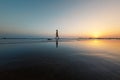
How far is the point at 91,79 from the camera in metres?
7.89

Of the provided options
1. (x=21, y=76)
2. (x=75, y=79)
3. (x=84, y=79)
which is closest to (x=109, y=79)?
(x=84, y=79)

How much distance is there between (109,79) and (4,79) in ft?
23.3

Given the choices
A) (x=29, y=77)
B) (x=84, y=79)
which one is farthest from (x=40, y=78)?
(x=84, y=79)

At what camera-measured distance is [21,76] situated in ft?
27.2

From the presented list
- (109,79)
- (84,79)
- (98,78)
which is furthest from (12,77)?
(109,79)

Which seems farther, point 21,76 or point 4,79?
point 21,76

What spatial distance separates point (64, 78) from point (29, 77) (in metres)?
2.50

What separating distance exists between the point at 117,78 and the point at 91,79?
72.1 inches

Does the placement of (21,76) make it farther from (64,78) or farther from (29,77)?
(64,78)

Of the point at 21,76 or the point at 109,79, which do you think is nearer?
the point at 109,79

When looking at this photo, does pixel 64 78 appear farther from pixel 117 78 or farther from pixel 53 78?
pixel 117 78

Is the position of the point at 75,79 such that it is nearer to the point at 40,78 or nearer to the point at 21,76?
the point at 40,78

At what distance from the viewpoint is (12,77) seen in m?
8.02

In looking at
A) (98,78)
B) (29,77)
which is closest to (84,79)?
(98,78)
